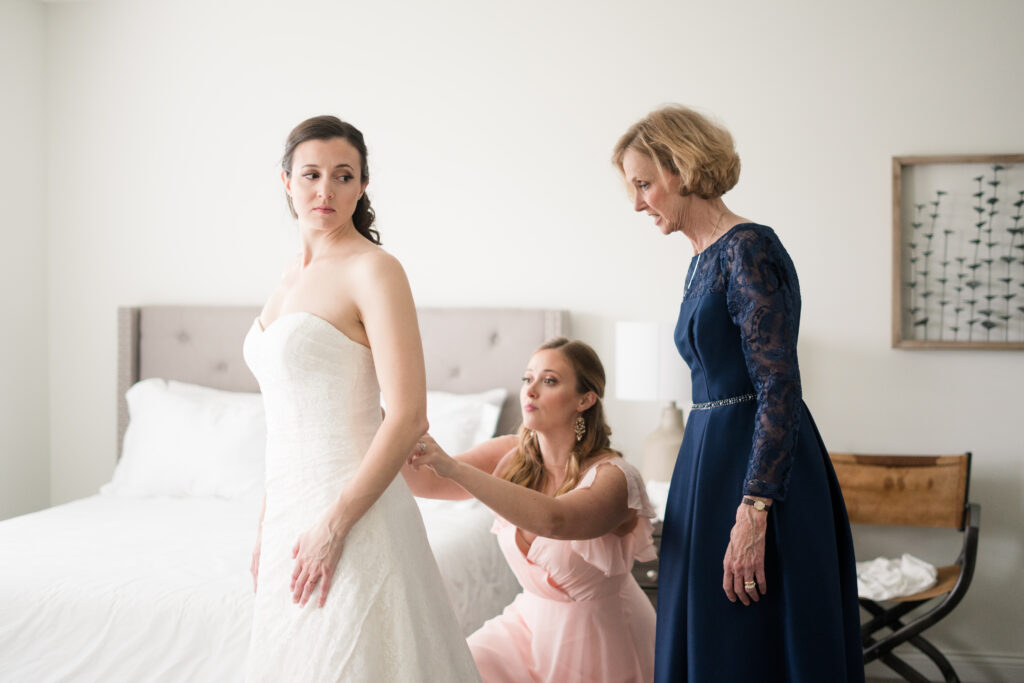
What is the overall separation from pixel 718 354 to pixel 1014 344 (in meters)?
2.24

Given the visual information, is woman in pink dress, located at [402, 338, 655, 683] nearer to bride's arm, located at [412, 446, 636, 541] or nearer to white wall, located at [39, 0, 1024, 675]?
bride's arm, located at [412, 446, 636, 541]

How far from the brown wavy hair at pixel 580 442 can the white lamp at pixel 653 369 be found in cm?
108

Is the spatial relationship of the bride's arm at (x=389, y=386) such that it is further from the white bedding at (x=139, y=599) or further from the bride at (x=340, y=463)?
the white bedding at (x=139, y=599)

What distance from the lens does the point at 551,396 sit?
78.7 inches

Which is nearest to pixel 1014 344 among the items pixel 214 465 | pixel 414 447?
pixel 414 447

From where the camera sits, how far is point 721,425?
1609 mm

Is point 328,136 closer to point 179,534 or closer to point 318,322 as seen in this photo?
point 318,322

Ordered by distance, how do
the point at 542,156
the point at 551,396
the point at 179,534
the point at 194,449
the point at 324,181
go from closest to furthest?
the point at 324,181 < the point at 551,396 < the point at 179,534 < the point at 194,449 < the point at 542,156

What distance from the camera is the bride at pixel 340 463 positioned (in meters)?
1.39

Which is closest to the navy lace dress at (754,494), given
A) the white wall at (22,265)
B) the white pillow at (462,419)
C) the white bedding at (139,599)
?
the white bedding at (139,599)

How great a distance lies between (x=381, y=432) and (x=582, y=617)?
74cm

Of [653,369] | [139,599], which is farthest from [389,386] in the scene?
[653,369]

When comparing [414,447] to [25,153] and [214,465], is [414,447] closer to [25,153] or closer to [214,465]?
[214,465]

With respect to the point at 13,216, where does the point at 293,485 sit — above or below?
below
